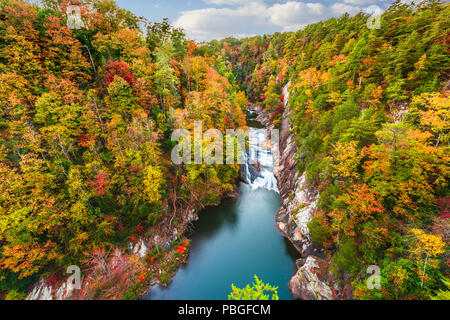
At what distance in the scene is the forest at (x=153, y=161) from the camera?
10.6m

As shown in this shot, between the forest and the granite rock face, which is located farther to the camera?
the granite rock face

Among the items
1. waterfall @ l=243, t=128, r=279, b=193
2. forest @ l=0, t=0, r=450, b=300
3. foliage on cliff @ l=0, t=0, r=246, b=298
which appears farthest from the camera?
waterfall @ l=243, t=128, r=279, b=193

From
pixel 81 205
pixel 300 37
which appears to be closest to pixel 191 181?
pixel 81 205

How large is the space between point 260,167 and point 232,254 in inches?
677

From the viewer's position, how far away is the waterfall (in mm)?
29422

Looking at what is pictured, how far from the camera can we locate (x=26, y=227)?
11953mm

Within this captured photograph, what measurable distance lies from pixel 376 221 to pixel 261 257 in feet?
38.3

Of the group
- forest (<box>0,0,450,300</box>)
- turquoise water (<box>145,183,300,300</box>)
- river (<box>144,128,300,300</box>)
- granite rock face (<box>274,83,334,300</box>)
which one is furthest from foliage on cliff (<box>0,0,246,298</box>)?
granite rock face (<box>274,83,334,300</box>)

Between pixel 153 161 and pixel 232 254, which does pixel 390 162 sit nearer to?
pixel 232 254

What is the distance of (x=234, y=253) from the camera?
63.6 ft

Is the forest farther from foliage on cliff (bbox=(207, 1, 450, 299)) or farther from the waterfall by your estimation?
the waterfall
